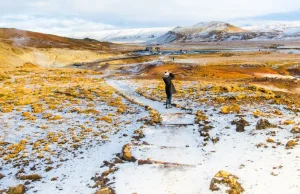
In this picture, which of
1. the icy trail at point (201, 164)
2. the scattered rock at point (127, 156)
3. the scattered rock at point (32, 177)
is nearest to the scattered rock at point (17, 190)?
the scattered rock at point (32, 177)

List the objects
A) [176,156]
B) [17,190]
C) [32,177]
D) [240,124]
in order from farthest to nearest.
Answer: [240,124] → [176,156] → [32,177] → [17,190]

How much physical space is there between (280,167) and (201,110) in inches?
338

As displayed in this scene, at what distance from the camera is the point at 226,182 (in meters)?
8.77

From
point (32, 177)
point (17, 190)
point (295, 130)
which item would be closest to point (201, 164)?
point (295, 130)

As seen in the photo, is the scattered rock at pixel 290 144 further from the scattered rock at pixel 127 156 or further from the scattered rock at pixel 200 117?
the scattered rock at pixel 127 156

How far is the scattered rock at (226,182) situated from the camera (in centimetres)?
849

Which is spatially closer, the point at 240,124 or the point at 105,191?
the point at 105,191

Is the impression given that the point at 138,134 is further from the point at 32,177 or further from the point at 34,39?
the point at 34,39

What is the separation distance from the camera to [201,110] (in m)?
18.0

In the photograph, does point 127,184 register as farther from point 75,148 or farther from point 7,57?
point 7,57

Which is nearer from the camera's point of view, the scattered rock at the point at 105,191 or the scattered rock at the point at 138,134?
the scattered rock at the point at 105,191

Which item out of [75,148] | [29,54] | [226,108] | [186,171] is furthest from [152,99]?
[29,54]

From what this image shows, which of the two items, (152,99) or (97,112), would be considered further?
(152,99)

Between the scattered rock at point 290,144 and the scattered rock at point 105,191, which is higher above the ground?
the scattered rock at point 290,144
